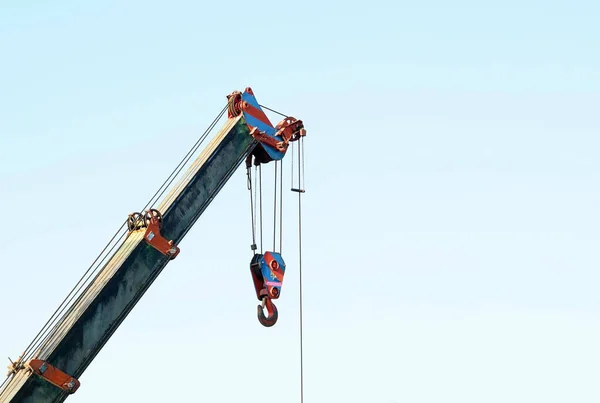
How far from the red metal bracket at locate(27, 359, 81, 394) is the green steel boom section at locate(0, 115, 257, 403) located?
0.07m

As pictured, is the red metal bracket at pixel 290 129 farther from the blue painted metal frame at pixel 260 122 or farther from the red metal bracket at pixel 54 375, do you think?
the red metal bracket at pixel 54 375

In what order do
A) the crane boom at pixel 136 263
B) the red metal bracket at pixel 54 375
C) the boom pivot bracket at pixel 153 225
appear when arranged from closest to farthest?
the red metal bracket at pixel 54 375
the crane boom at pixel 136 263
the boom pivot bracket at pixel 153 225

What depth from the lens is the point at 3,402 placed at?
1569cm

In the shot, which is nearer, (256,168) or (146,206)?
→ (146,206)

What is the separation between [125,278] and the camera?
1697 centimetres

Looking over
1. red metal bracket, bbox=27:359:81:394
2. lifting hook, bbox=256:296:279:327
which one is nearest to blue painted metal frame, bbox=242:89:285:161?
lifting hook, bbox=256:296:279:327

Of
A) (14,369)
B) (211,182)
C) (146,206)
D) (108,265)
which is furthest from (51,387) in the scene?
(211,182)

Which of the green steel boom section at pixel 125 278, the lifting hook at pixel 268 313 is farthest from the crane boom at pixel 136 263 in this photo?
the lifting hook at pixel 268 313

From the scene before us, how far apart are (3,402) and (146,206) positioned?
4.30m

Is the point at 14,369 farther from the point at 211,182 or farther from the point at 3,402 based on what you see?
the point at 211,182

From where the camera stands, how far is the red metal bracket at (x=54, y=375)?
620 inches

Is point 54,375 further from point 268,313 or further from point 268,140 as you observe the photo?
point 268,140

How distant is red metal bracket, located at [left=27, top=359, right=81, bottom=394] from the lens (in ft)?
51.7

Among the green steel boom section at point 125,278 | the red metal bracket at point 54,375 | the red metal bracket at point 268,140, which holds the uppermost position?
the red metal bracket at point 268,140
